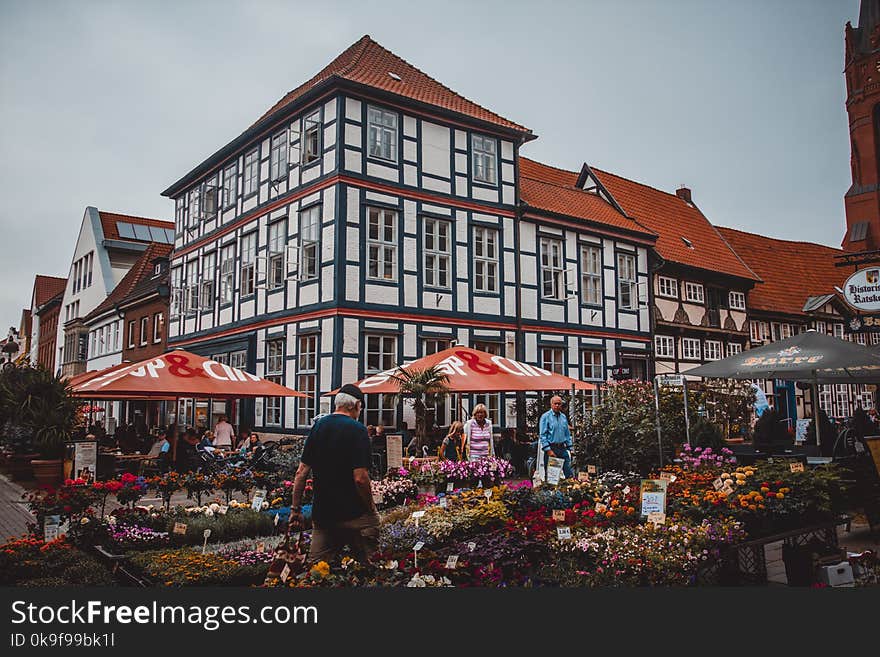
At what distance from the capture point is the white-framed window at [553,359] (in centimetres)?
2111

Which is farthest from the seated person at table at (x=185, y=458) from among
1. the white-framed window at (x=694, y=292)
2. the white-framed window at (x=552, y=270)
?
the white-framed window at (x=694, y=292)

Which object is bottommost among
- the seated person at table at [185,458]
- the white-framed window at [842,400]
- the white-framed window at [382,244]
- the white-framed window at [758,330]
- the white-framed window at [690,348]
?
the seated person at table at [185,458]

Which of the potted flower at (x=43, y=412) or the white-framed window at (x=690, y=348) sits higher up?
the white-framed window at (x=690, y=348)

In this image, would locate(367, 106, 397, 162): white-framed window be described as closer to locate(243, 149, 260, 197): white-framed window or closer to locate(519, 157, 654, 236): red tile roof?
locate(243, 149, 260, 197): white-framed window

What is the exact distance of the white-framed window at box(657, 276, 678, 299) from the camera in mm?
25031

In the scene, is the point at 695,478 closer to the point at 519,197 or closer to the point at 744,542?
the point at 744,542

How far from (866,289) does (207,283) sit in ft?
61.5

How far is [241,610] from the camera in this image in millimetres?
4234

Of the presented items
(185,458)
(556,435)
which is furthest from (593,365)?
(185,458)

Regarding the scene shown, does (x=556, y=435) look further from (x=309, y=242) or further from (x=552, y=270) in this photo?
(x=552, y=270)

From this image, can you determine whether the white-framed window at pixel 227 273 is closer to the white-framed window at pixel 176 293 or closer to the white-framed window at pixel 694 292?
the white-framed window at pixel 176 293

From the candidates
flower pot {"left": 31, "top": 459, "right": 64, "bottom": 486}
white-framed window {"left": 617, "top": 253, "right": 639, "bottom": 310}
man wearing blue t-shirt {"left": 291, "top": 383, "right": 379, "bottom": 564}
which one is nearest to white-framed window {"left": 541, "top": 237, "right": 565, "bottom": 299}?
white-framed window {"left": 617, "top": 253, "right": 639, "bottom": 310}

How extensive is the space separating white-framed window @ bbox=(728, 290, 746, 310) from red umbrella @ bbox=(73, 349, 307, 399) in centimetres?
2027

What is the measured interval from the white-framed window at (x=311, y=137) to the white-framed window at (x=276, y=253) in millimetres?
1951
